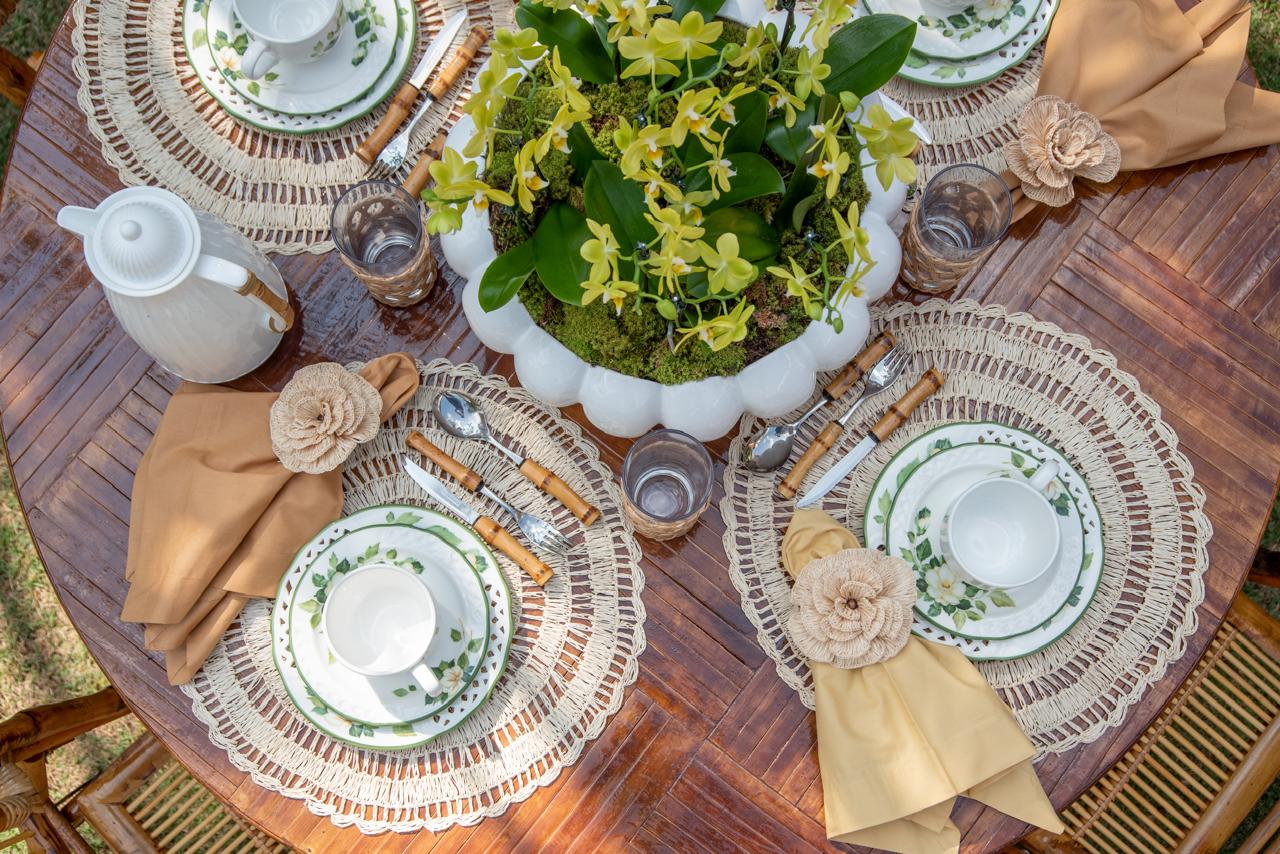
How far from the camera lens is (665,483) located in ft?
3.21

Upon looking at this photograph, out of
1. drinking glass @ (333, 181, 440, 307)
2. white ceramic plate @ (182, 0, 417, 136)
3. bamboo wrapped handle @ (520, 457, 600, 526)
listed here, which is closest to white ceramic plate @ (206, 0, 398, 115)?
white ceramic plate @ (182, 0, 417, 136)

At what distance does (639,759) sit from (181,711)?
46 cm

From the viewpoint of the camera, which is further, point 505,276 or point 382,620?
point 382,620

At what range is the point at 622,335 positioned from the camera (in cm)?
81

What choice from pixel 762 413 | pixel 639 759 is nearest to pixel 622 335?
pixel 762 413

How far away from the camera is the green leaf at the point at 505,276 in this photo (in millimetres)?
775

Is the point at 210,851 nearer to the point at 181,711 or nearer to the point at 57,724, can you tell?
the point at 57,724

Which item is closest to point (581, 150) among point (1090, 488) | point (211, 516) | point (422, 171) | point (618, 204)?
point (618, 204)

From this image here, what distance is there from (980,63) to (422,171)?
0.62 metres

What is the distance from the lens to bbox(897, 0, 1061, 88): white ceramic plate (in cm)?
102

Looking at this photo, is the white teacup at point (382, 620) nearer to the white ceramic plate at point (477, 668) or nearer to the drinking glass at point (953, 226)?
the white ceramic plate at point (477, 668)

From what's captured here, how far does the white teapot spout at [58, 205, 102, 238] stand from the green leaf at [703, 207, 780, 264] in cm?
53

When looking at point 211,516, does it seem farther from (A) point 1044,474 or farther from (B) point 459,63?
(A) point 1044,474

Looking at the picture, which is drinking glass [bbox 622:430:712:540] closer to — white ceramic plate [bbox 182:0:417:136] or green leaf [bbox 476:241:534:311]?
green leaf [bbox 476:241:534:311]
